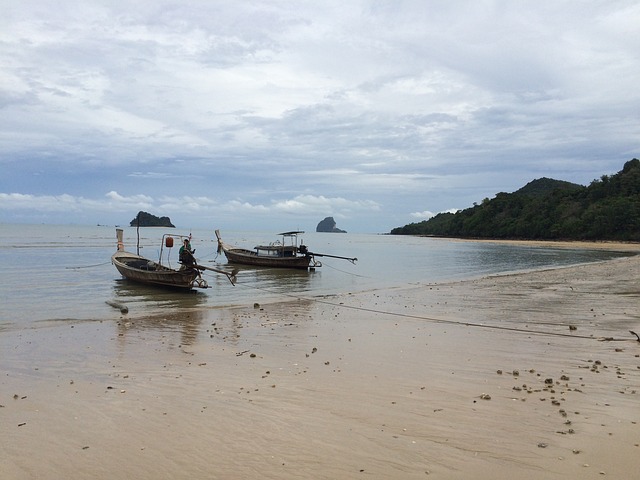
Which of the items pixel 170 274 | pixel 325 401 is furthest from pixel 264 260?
pixel 325 401

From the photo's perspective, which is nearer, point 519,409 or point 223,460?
point 223,460

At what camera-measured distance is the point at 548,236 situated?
4058 inches

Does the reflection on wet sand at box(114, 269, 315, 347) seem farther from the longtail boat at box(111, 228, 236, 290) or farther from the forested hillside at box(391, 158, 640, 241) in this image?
the forested hillside at box(391, 158, 640, 241)

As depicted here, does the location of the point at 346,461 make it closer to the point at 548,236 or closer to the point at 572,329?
the point at 572,329

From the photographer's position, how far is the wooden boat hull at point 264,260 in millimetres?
37250

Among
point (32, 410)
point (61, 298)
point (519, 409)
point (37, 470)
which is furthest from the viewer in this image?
point (61, 298)

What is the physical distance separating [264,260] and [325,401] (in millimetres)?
32670

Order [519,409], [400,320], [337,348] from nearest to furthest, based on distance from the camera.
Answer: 1. [519,409]
2. [337,348]
3. [400,320]

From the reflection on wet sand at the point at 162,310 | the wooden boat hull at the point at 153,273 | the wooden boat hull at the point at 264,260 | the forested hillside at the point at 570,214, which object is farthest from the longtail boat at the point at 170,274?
the forested hillside at the point at 570,214

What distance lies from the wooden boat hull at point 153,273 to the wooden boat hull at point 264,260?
38.2 feet

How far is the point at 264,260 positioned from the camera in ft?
129

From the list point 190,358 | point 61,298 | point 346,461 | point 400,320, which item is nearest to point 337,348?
point 190,358

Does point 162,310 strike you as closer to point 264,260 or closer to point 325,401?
point 325,401

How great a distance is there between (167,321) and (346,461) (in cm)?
1091
